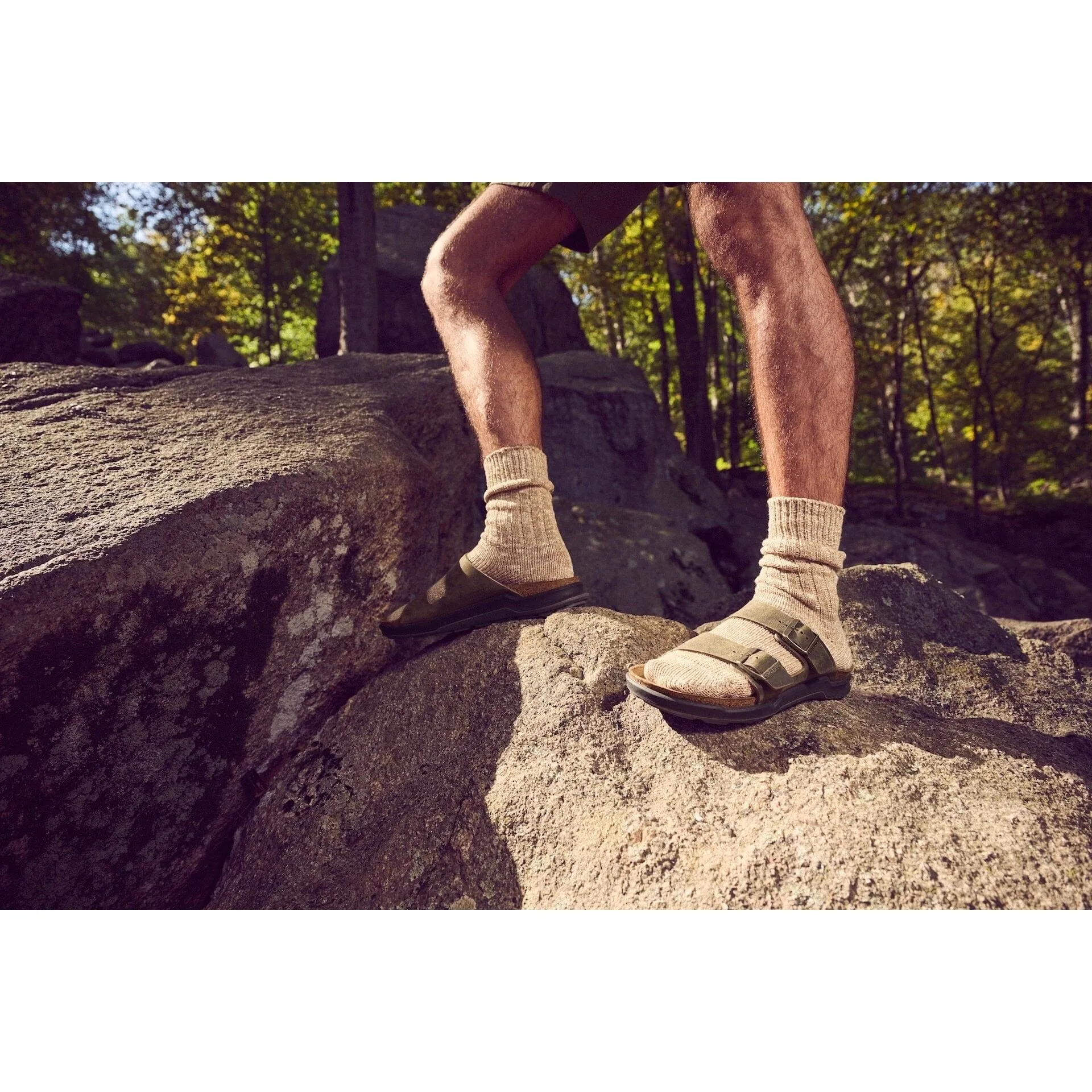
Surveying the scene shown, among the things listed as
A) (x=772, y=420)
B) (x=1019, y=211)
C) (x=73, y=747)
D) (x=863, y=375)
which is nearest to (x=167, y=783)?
(x=73, y=747)

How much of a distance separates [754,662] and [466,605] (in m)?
0.79

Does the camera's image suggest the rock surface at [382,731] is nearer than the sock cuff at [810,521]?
Yes

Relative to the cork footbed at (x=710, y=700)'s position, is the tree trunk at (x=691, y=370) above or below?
above

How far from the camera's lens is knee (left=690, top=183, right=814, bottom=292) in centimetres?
164

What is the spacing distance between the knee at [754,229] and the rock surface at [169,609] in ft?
3.43

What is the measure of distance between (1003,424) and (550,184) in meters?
11.9

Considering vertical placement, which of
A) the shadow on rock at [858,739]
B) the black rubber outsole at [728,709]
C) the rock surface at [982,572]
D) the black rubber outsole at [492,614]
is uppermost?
the black rubber outsole at [492,614]

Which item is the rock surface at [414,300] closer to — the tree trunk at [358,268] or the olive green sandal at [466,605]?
the tree trunk at [358,268]

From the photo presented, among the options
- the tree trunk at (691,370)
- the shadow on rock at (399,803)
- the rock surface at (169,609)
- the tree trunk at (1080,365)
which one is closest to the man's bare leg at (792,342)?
the shadow on rock at (399,803)

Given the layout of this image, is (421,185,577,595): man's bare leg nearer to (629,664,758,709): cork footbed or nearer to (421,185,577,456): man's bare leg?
(421,185,577,456): man's bare leg

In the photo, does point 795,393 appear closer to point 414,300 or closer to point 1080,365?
point 414,300

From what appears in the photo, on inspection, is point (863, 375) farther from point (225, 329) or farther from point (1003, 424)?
point (225, 329)

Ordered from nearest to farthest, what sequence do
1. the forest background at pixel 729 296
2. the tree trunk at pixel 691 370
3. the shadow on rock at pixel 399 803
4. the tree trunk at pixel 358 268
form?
the shadow on rock at pixel 399 803, the tree trunk at pixel 358 268, the forest background at pixel 729 296, the tree trunk at pixel 691 370

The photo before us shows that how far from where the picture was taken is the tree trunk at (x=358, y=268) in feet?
21.0
